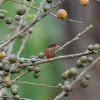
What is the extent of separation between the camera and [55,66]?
20.6 ft

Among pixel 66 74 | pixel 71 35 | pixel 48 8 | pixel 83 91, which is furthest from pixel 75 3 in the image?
pixel 48 8

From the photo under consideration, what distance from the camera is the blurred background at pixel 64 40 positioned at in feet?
15.7

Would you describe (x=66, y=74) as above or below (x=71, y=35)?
above

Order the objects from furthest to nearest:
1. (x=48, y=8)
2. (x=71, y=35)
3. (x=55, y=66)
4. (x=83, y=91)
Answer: (x=55, y=66), (x=71, y=35), (x=83, y=91), (x=48, y=8)

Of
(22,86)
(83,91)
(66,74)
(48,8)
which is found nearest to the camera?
(48,8)

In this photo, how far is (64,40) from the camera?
19.1ft

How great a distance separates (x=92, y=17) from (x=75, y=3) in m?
0.64

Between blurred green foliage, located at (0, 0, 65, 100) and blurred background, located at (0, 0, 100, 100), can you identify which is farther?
blurred green foliage, located at (0, 0, 65, 100)

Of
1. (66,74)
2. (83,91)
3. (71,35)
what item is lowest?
(83,91)

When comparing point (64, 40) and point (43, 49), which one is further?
point (64, 40)

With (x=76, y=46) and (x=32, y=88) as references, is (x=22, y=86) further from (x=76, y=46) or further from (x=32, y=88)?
(x=76, y=46)

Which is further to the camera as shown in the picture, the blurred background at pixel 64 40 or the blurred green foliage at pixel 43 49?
the blurred green foliage at pixel 43 49

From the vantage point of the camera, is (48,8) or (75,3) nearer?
(48,8)

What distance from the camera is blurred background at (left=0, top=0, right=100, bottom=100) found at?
479 centimetres
